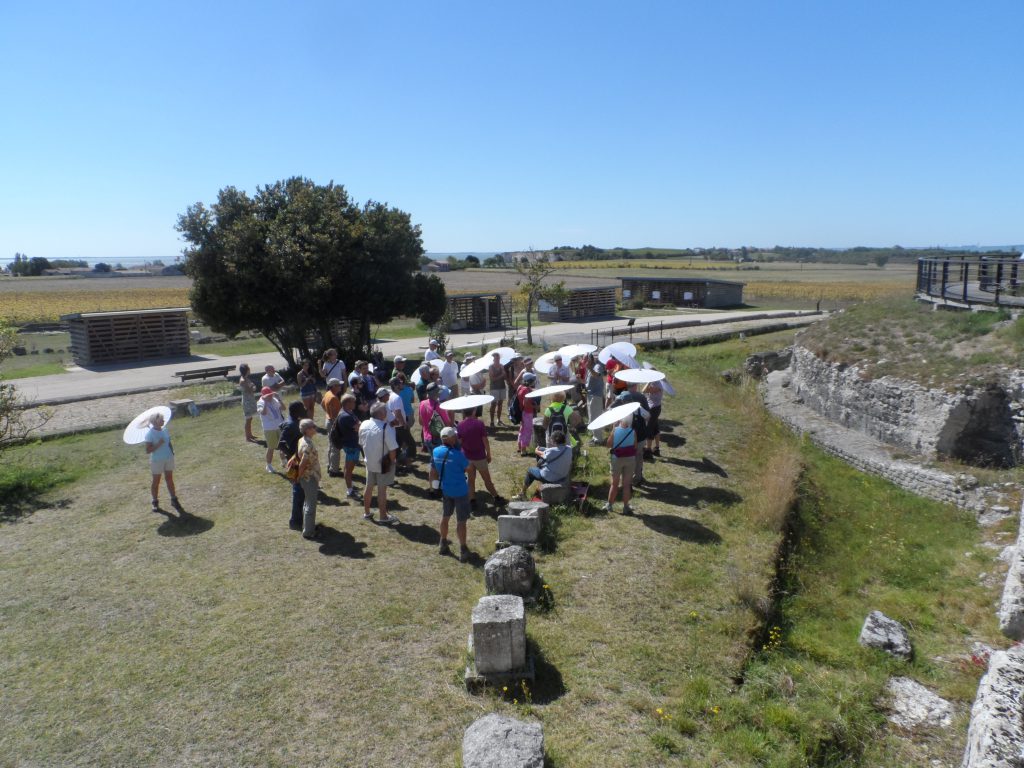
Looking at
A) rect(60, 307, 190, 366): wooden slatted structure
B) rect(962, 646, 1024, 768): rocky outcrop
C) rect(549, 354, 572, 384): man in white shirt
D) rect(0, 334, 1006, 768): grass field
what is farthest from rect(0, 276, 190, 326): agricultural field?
rect(962, 646, 1024, 768): rocky outcrop

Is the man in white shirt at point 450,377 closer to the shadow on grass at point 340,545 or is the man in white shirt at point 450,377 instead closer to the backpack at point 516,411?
the backpack at point 516,411

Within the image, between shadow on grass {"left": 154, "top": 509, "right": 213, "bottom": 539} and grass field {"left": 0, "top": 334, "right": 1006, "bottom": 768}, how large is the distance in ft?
0.14

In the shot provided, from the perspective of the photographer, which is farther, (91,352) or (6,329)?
(91,352)

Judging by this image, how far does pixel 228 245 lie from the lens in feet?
74.2

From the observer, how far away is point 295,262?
22516 millimetres

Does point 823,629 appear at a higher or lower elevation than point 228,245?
lower

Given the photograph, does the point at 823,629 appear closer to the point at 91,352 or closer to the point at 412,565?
the point at 412,565

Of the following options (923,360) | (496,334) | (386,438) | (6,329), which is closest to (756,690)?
(386,438)

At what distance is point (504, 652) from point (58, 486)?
10.9 metres

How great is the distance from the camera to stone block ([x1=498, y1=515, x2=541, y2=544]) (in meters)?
8.80

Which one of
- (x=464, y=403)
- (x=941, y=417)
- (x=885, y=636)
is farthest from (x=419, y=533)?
(x=941, y=417)

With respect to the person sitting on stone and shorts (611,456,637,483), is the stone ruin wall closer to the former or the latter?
shorts (611,456,637,483)

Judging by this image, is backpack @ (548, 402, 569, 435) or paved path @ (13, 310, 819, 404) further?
paved path @ (13, 310, 819, 404)

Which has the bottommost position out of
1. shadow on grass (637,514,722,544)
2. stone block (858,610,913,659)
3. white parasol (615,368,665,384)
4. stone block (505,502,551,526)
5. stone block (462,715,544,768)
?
stone block (858,610,913,659)
